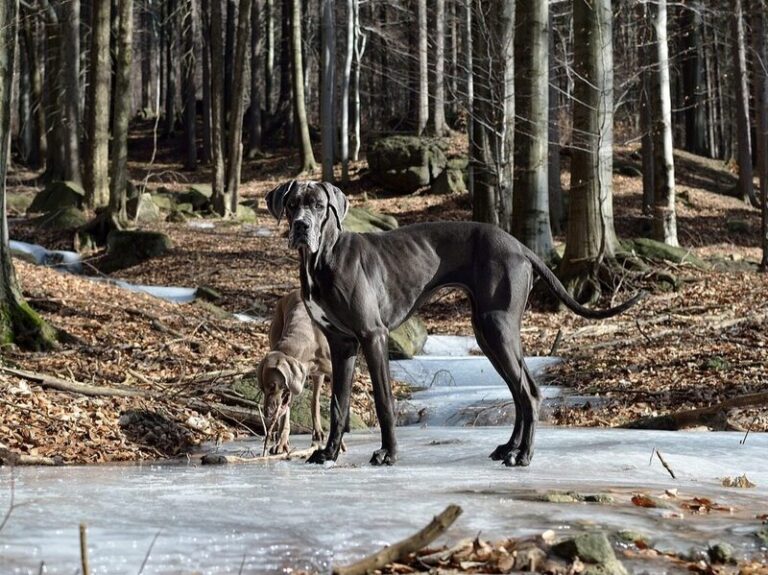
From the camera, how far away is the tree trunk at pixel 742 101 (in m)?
26.5

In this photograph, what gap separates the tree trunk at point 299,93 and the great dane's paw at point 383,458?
25.3 meters

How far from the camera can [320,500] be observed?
4781 mm

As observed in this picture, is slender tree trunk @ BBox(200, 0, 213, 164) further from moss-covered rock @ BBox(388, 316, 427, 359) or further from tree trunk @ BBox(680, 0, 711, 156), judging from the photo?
moss-covered rock @ BBox(388, 316, 427, 359)

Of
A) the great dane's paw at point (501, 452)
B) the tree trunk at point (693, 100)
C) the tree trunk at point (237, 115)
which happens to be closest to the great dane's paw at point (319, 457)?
the great dane's paw at point (501, 452)

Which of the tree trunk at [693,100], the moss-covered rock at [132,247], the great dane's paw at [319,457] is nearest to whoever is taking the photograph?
the great dane's paw at [319,457]

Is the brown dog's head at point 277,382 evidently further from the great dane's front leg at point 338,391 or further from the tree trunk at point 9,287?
the tree trunk at point 9,287

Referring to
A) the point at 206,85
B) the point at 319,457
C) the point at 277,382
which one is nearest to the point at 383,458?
the point at 319,457

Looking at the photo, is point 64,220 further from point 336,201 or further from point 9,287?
point 336,201

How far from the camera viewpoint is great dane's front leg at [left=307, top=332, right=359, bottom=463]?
271 inches

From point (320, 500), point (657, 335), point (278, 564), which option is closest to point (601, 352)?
point (657, 335)

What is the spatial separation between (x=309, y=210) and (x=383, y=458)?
1.75m

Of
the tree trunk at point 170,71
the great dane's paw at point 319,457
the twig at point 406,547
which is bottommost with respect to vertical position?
the great dane's paw at point 319,457

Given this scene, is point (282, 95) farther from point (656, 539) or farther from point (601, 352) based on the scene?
point (656, 539)

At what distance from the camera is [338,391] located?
23.1ft
